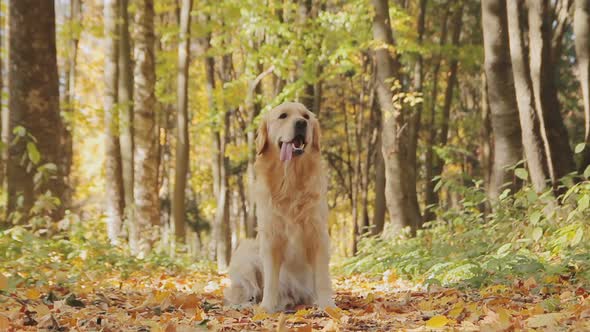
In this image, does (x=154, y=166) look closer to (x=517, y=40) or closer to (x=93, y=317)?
(x=517, y=40)

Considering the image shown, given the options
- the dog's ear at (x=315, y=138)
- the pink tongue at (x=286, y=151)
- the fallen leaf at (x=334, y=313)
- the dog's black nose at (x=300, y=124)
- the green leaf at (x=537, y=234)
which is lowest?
the fallen leaf at (x=334, y=313)

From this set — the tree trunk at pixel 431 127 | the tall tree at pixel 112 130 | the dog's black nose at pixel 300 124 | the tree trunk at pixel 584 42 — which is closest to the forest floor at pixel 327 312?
the dog's black nose at pixel 300 124

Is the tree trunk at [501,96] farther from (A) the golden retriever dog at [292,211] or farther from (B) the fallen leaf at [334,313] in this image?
(B) the fallen leaf at [334,313]

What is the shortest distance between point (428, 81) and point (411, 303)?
1808 centimetres

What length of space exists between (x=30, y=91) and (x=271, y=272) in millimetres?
4092

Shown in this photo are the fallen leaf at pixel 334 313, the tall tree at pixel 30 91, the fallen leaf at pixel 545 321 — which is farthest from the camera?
the tall tree at pixel 30 91

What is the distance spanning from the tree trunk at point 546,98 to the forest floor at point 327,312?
144 inches

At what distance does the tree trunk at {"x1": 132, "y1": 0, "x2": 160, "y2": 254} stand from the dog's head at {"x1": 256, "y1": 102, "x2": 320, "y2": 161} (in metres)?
8.26

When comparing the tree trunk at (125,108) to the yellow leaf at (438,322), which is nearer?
the yellow leaf at (438,322)

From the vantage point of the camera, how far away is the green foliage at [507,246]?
19.1 feet

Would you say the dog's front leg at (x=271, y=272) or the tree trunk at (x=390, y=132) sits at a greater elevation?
the tree trunk at (x=390, y=132)

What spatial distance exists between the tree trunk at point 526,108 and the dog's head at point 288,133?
446cm

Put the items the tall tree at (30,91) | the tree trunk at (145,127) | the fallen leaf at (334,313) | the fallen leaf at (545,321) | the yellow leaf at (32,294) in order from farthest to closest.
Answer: the tree trunk at (145,127), the tall tree at (30,91), the yellow leaf at (32,294), the fallen leaf at (334,313), the fallen leaf at (545,321)

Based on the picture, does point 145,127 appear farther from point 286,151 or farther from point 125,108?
point 286,151
